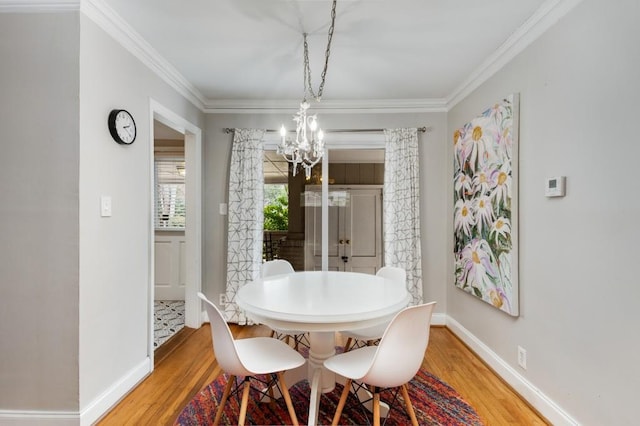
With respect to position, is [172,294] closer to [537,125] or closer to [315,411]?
[315,411]

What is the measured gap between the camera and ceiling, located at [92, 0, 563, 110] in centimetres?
191

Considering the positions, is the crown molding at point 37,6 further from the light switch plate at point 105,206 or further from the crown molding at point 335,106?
the crown molding at point 335,106

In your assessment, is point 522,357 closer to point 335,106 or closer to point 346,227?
point 346,227

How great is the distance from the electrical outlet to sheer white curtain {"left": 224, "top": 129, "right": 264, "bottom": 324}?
2.49 m

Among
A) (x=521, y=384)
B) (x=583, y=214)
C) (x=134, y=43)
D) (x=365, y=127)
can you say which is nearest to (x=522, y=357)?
(x=521, y=384)

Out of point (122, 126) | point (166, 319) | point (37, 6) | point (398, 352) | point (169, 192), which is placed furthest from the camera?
point (169, 192)

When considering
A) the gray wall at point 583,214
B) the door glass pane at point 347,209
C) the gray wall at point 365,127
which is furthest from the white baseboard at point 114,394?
the gray wall at point 583,214

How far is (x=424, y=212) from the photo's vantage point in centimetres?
350

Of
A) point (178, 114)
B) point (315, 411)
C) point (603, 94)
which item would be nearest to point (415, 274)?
point (315, 411)

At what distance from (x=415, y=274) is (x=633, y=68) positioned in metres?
2.45

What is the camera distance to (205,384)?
2.29 metres

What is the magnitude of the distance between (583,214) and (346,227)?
2325 millimetres

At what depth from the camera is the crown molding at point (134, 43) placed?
1851mm

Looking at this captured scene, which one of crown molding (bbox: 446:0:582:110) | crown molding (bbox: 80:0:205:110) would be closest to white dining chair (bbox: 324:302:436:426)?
crown molding (bbox: 446:0:582:110)
